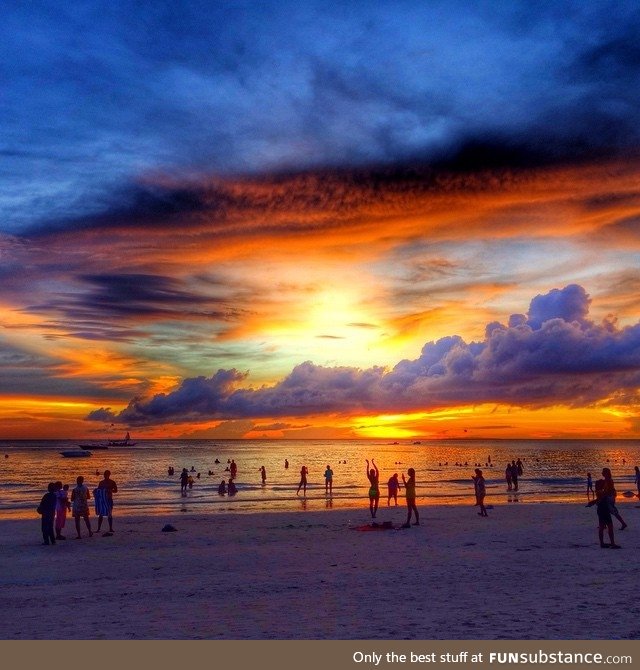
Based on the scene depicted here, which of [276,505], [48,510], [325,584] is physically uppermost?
[48,510]

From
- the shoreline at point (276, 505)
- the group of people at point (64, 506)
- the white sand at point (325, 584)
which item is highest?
the group of people at point (64, 506)

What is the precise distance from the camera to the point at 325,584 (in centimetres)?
1415

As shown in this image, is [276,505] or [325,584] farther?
[276,505]

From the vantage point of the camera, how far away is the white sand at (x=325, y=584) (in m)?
10.6

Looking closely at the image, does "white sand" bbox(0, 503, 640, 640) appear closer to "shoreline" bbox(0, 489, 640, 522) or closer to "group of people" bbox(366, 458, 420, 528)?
"group of people" bbox(366, 458, 420, 528)

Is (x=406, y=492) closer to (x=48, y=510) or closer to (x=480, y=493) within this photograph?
(x=480, y=493)

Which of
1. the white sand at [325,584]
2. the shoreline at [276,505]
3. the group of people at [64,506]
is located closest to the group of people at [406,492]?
the white sand at [325,584]

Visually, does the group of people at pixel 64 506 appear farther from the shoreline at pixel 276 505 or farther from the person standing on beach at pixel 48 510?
the shoreline at pixel 276 505

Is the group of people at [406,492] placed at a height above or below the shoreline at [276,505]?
above

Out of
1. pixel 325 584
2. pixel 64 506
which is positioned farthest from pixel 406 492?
pixel 64 506

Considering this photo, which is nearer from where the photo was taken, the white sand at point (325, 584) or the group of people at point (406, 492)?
the white sand at point (325, 584)

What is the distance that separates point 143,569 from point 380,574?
658 centimetres

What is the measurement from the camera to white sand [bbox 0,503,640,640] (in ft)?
34.7
